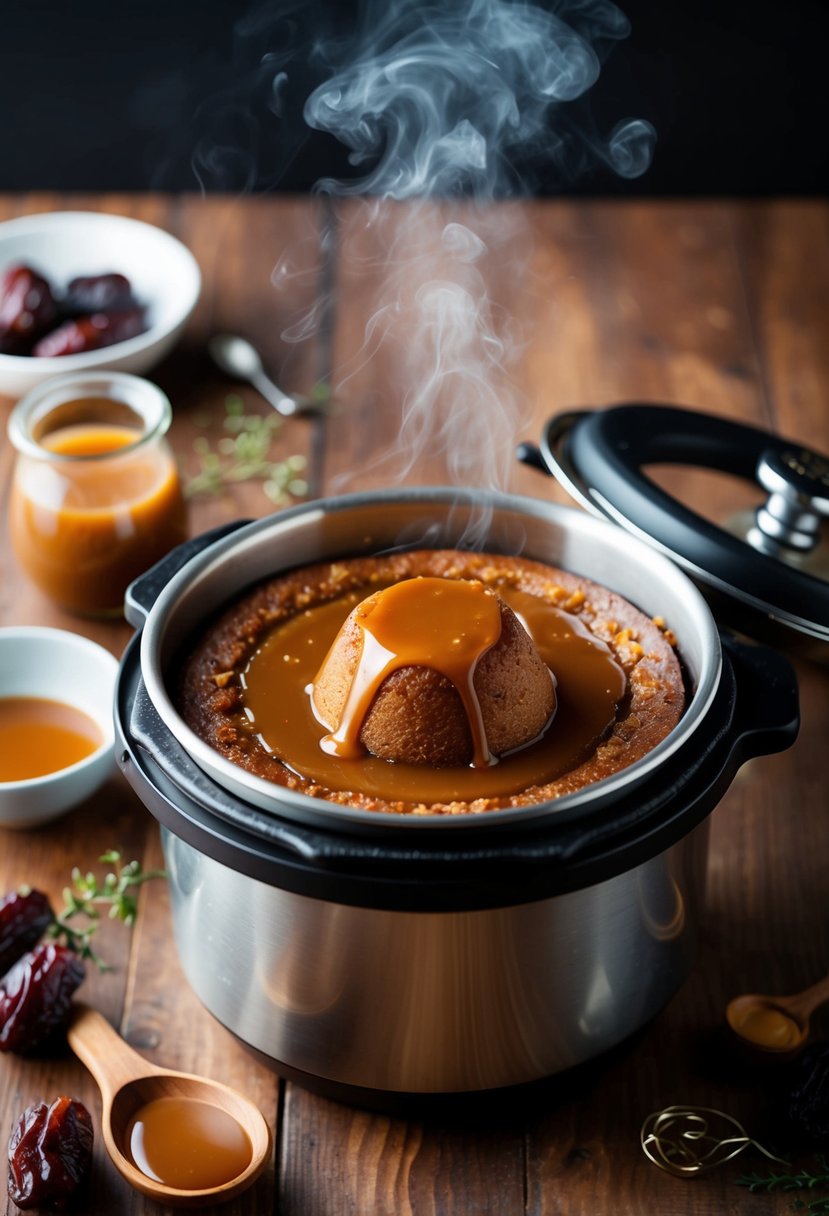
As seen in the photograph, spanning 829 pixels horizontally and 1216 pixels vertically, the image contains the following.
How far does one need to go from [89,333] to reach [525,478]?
3.80 feet

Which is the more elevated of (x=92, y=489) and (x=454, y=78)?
(x=454, y=78)

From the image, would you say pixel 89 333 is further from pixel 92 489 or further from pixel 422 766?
pixel 422 766

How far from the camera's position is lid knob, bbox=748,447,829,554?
230 centimetres

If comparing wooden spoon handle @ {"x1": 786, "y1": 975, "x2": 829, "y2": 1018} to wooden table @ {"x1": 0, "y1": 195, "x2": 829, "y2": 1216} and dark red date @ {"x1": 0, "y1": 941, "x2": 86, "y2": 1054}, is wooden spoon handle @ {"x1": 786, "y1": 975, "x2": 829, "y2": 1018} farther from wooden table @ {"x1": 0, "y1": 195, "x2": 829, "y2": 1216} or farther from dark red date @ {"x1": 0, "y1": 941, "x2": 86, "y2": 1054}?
dark red date @ {"x1": 0, "y1": 941, "x2": 86, "y2": 1054}

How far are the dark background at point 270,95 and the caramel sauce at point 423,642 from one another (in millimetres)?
2920

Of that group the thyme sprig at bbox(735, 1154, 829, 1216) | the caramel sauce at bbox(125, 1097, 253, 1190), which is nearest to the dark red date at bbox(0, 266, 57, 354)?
the caramel sauce at bbox(125, 1097, 253, 1190)

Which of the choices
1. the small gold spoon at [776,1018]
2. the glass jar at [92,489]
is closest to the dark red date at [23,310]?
the glass jar at [92,489]

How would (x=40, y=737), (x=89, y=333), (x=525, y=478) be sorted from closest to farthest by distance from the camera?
(x=40, y=737) → (x=525, y=478) → (x=89, y=333)

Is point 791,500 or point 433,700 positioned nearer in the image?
point 433,700

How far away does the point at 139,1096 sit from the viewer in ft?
6.34

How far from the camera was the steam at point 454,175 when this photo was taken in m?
3.11

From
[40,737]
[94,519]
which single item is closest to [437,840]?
[40,737]

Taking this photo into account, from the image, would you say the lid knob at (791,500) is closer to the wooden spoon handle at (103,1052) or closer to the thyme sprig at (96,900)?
the thyme sprig at (96,900)

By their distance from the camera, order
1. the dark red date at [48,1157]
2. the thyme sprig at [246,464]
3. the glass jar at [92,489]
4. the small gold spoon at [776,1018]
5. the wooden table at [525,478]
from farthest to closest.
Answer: the thyme sprig at [246,464]
the glass jar at [92,489]
the small gold spoon at [776,1018]
the wooden table at [525,478]
the dark red date at [48,1157]
